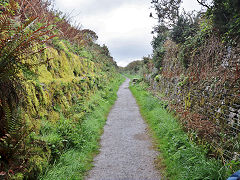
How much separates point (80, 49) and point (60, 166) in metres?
8.79

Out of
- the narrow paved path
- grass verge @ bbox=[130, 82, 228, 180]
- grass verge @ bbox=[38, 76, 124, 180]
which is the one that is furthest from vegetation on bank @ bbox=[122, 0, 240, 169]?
grass verge @ bbox=[38, 76, 124, 180]

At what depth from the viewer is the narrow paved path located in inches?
144

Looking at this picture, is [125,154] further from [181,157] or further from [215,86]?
[215,86]

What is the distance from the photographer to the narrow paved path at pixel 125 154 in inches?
144

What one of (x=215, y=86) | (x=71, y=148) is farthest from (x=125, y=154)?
(x=215, y=86)

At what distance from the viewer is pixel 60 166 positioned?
3500mm

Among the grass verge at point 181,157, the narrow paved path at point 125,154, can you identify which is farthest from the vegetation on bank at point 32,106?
the grass verge at point 181,157

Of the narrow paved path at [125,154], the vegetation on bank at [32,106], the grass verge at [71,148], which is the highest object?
the vegetation on bank at [32,106]

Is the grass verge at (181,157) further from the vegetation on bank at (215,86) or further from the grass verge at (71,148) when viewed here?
the grass verge at (71,148)

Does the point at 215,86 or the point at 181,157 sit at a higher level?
the point at 215,86

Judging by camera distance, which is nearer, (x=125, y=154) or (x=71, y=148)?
(x=71, y=148)

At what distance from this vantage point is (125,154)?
4.54 meters

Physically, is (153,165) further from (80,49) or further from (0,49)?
(80,49)

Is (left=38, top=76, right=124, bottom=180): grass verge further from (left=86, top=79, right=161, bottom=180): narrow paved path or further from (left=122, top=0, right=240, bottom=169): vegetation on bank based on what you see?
(left=122, top=0, right=240, bottom=169): vegetation on bank
